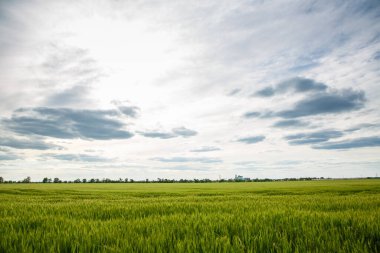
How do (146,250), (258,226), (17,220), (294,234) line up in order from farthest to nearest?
(17,220)
(258,226)
(294,234)
(146,250)

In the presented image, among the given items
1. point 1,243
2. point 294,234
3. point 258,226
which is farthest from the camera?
point 258,226

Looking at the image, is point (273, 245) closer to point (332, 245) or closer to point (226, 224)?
point (332, 245)

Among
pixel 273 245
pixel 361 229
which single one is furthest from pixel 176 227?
pixel 361 229

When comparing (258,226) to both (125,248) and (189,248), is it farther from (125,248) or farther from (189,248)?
(125,248)

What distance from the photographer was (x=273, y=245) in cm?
297

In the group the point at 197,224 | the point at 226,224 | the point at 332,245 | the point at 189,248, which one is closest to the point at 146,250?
the point at 189,248

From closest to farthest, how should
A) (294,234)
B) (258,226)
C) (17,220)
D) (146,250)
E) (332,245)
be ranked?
(146,250) → (332,245) → (294,234) → (258,226) → (17,220)

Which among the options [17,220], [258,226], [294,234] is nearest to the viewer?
[294,234]

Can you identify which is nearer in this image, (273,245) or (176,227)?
(273,245)

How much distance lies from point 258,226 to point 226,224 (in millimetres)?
545

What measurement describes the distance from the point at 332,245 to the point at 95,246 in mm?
2957

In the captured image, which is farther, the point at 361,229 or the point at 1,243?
the point at 361,229

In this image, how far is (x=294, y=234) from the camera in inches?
145

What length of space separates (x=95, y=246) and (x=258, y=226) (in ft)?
8.28
